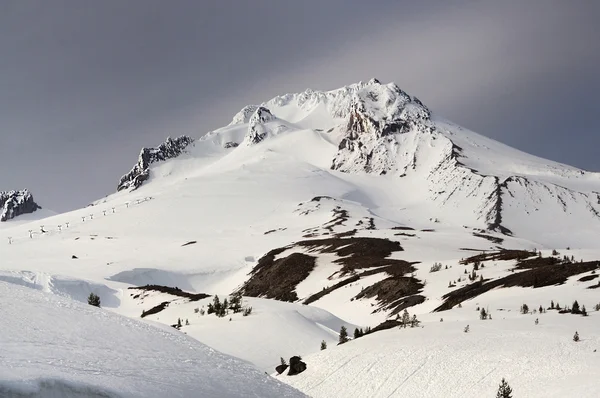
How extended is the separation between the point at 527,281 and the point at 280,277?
35742 millimetres

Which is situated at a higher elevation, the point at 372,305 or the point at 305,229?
the point at 305,229

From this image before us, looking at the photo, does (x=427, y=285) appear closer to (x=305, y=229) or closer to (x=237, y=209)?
(x=305, y=229)

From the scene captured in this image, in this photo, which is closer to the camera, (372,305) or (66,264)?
(372,305)

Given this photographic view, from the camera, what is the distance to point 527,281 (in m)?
23.2

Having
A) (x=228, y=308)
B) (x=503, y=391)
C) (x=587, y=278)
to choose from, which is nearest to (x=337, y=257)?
(x=228, y=308)

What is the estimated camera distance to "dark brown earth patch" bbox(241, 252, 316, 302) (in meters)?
51.5

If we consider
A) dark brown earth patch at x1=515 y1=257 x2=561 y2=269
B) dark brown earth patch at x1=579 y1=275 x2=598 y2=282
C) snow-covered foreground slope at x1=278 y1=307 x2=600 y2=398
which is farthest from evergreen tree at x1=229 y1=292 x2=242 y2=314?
dark brown earth patch at x1=515 y1=257 x2=561 y2=269

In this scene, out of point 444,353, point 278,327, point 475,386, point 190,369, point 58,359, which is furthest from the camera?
point 278,327

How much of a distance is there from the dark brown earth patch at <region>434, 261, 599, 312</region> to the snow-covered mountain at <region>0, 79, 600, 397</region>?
0.40ft

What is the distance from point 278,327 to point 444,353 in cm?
912

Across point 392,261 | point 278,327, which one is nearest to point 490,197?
point 392,261

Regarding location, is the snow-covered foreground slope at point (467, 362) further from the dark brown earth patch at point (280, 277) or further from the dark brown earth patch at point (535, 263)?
the dark brown earth patch at point (280, 277)

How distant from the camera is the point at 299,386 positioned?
1323 centimetres

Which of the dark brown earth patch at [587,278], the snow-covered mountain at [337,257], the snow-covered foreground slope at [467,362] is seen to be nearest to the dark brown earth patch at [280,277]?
the snow-covered mountain at [337,257]
